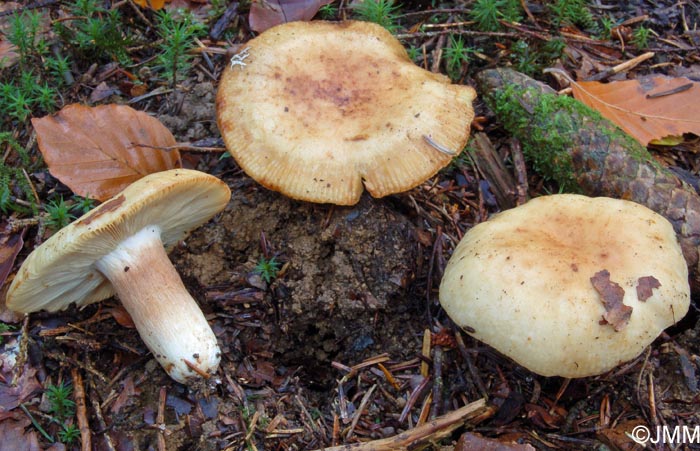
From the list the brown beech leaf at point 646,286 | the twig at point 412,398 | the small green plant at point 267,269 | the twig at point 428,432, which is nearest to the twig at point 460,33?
the small green plant at point 267,269

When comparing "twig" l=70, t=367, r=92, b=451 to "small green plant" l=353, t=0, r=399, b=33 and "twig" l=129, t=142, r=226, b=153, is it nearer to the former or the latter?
"twig" l=129, t=142, r=226, b=153

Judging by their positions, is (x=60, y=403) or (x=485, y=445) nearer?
(x=485, y=445)

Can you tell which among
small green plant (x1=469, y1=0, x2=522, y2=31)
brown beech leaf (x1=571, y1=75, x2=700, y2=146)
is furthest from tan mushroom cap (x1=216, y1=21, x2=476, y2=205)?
brown beech leaf (x1=571, y1=75, x2=700, y2=146)

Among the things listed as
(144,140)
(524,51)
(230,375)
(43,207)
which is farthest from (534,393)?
(43,207)

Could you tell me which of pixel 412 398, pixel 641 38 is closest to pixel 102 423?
pixel 412 398

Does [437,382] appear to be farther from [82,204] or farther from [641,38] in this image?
[641,38]

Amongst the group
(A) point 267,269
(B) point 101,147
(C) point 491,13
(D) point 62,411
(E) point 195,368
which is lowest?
(D) point 62,411

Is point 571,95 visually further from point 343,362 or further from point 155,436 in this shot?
point 155,436
